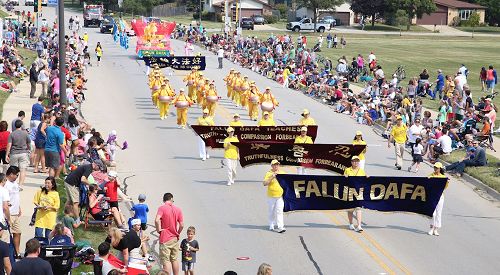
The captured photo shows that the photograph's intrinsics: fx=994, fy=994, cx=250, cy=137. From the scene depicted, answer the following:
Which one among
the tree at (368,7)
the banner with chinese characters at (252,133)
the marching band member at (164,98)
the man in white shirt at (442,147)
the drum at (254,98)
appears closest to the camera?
the banner with chinese characters at (252,133)

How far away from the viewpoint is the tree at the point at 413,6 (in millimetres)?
94625

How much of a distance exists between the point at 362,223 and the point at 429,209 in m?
1.44

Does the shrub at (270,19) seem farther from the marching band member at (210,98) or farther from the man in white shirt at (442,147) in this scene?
the man in white shirt at (442,147)

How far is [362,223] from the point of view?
64.4 feet

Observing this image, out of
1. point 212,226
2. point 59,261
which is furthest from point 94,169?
point 59,261

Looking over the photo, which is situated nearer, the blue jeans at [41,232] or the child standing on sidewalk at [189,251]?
the child standing on sidewalk at [189,251]

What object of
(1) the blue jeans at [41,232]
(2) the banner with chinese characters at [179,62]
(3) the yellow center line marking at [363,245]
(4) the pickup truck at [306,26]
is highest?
(4) the pickup truck at [306,26]

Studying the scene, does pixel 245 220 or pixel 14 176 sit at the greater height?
pixel 14 176

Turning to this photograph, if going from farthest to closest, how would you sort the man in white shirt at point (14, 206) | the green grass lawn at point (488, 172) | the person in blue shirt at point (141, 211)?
1. the green grass lawn at point (488, 172)
2. the person in blue shirt at point (141, 211)
3. the man in white shirt at point (14, 206)

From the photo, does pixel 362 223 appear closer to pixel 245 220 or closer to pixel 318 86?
pixel 245 220

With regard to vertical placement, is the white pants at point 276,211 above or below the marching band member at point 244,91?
below

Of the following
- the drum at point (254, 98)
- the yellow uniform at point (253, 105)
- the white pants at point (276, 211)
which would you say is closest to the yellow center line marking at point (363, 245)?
the white pants at point (276, 211)

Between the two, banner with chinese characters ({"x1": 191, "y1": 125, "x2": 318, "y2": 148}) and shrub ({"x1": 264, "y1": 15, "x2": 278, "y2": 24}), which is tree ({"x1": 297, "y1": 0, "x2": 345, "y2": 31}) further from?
banner with chinese characters ({"x1": 191, "y1": 125, "x2": 318, "y2": 148})

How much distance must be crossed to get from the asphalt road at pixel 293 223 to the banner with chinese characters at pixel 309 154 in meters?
0.89
